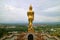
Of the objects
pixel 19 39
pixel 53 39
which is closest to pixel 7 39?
pixel 19 39

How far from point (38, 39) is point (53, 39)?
2323mm

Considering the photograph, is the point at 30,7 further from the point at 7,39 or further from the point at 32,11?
the point at 7,39

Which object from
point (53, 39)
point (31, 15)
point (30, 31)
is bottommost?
point (53, 39)

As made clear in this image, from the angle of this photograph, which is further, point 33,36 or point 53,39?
point 53,39

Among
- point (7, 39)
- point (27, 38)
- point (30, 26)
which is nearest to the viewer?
point (27, 38)

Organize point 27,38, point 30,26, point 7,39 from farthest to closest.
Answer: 1. point 7,39
2. point 30,26
3. point 27,38

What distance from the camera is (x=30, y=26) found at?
10.1 m

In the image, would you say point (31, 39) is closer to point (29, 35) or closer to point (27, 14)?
point (29, 35)

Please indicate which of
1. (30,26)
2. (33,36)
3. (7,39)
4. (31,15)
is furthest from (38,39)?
(7,39)

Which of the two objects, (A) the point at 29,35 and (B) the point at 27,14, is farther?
(B) the point at 27,14

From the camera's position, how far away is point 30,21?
10.5 m

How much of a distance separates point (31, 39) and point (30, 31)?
2.15 ft

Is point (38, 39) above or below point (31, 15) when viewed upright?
below

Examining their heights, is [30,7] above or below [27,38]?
above
